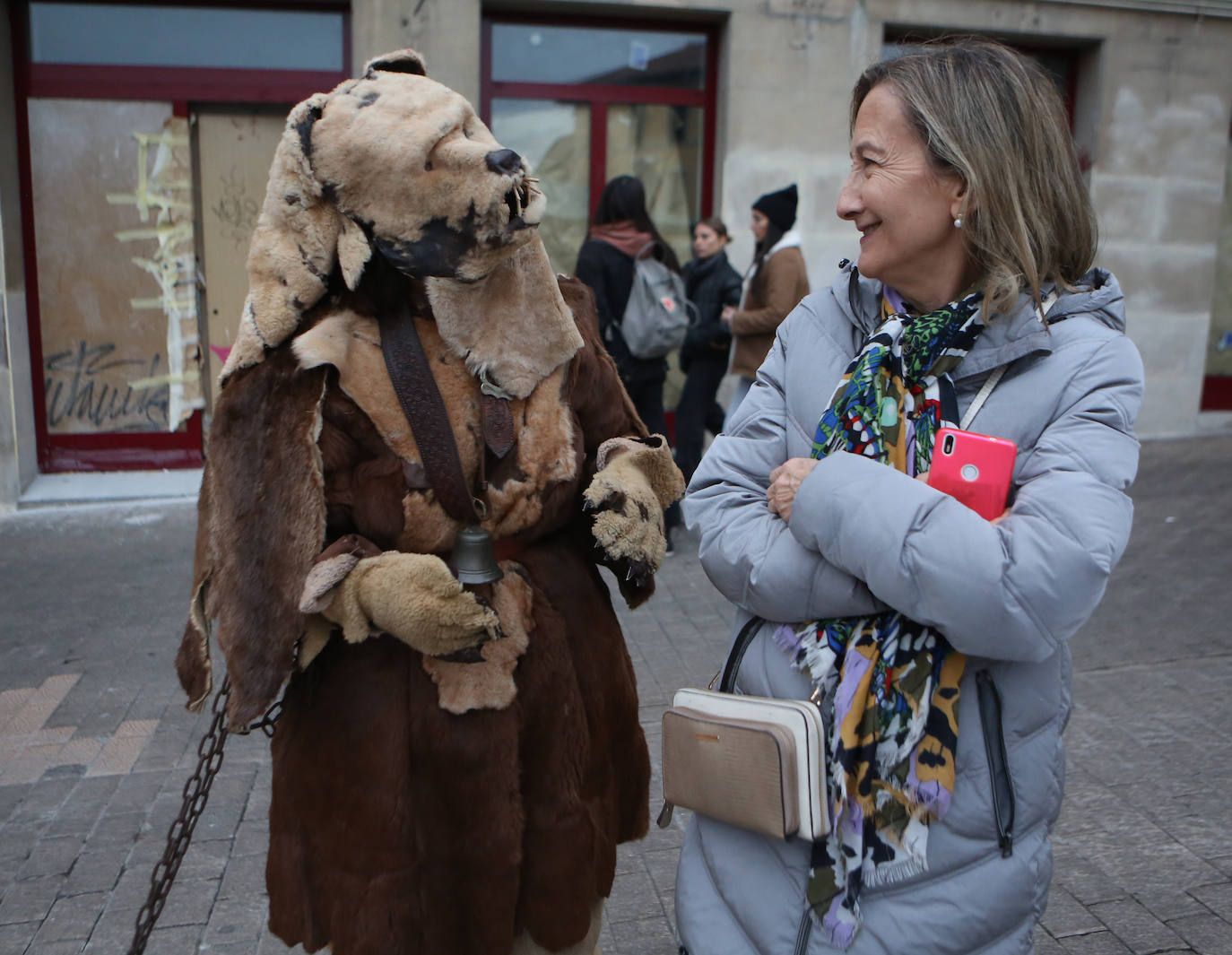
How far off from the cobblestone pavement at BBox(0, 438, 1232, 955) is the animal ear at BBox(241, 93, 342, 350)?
187cm

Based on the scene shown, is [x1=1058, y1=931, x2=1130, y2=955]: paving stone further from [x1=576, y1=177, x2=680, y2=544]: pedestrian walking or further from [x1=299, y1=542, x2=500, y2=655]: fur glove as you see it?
[x1=576, y1=177, x2=680, y2=544]: pedestrian walking

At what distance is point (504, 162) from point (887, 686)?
109cm

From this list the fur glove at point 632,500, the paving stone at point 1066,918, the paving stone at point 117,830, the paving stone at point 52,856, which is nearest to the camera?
the fur glove at point 632,500

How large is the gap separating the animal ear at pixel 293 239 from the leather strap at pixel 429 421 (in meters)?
0.18

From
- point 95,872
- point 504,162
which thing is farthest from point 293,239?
point 95,872

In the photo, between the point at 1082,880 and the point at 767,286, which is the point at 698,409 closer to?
the point at 767,286

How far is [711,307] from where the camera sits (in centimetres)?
668

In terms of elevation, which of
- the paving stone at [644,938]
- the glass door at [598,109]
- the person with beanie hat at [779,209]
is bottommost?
the paving stone at [644,938]

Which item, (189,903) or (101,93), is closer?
(189,903)

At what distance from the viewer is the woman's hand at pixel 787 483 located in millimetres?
1684

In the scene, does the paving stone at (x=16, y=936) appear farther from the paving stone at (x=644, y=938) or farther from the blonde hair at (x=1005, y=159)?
the blonde hair at (x=1005, y=159)

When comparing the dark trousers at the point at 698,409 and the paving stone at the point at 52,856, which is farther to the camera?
the dark trousers at the point at 698,409

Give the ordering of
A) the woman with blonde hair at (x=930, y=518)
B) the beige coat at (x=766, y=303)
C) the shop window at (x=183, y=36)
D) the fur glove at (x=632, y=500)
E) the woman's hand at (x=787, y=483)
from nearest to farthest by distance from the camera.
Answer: the woman with blonde hair at (x=930, y=518), the woman's hand at (x=787, y=483), the fur glove at (x=632, y=500), the beige coat at (x=766, y=303), the shop window at (x=183, y=36)

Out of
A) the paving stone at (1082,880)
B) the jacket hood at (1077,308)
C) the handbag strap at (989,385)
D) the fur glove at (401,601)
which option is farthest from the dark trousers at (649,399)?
the handbag strap at (989,385)
